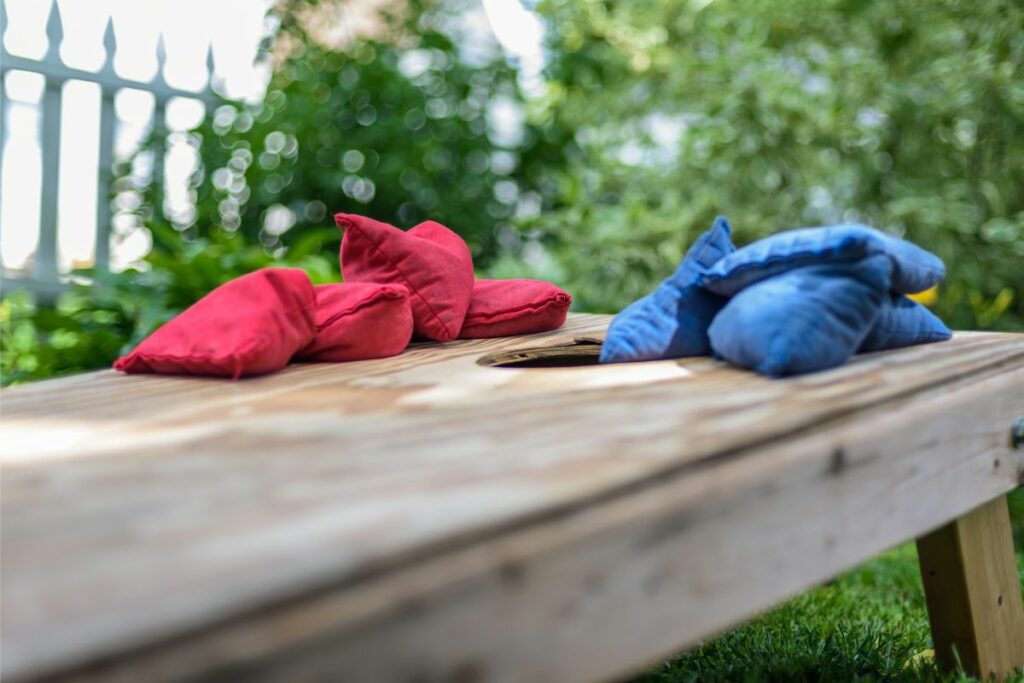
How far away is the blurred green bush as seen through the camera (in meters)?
3.74

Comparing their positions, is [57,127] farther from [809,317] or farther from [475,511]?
[475,511]

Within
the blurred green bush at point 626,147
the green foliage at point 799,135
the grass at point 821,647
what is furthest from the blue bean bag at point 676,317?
the green foliage at point 799,135

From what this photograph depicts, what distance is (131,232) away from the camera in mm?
3988

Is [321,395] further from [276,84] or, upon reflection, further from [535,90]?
[535,90]

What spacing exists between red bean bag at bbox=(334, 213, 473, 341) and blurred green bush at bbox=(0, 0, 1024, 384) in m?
1.35

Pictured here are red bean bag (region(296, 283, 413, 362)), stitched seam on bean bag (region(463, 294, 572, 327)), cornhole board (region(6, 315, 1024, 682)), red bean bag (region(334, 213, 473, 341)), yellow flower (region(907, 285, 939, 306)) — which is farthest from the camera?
yellow flower (region(907, 285, 939, 306))

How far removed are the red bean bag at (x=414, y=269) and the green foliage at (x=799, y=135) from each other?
2091 millimetres

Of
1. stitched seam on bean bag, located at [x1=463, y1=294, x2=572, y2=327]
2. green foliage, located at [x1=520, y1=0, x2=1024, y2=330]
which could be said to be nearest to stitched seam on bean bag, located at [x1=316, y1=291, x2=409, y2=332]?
stitched seam on bean bag, located at [x1=463, y1=294, x2=572, y2=327]

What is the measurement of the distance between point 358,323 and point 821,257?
84 centimetres

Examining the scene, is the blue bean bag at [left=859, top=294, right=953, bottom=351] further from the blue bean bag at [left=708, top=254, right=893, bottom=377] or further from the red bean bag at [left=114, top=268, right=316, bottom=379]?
the red bean bag at [left=114, top=268, right=316, bottom=379]

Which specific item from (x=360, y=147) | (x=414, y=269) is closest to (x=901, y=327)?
(x=414, y=269)

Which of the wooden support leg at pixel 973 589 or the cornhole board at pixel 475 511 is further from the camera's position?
the wooden support leg at pixel 973 589

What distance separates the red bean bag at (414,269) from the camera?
1988mm

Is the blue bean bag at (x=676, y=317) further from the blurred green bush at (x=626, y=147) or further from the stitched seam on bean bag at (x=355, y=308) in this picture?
the blurred green bush at (x=626, y=147)
